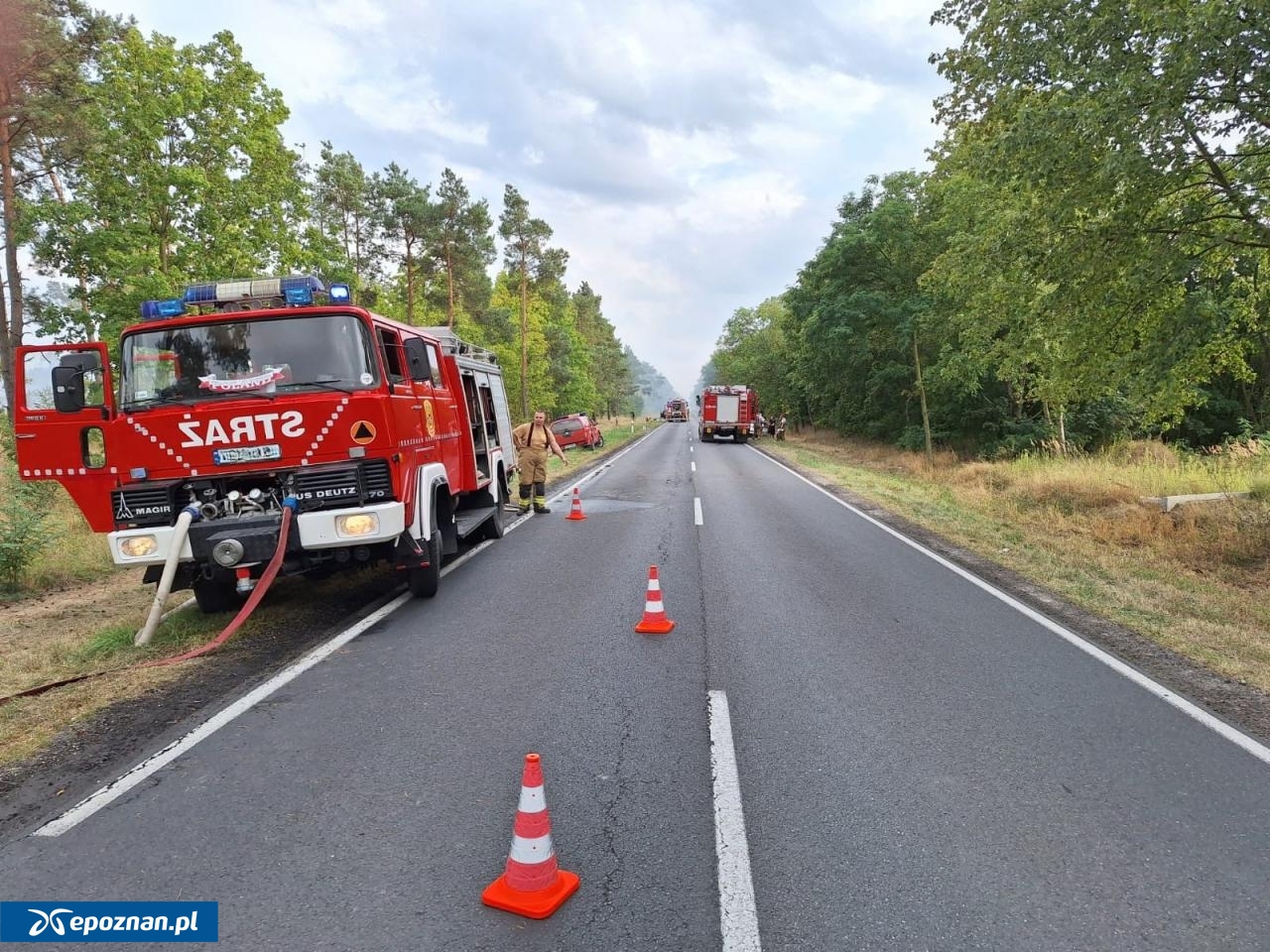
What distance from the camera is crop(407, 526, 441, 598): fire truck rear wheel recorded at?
281 inches

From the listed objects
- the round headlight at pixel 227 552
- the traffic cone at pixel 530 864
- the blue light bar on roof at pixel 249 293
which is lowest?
the traffic cone at pixel 530 864

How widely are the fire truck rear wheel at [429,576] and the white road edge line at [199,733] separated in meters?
0.22

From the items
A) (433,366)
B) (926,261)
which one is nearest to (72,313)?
(433,366)

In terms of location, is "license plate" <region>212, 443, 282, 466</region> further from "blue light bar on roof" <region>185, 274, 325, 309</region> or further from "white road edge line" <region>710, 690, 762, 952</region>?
"white road edge line" <region>710, 690, 762, 952</region>

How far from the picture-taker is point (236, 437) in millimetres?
5715

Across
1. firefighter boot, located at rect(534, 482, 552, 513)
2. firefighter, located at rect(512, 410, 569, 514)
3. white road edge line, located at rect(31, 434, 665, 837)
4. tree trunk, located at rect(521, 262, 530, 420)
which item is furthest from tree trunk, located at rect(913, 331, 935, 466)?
tree trunk, located at rect(521, 262, 530, 420)

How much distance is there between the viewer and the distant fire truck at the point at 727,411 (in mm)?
40719

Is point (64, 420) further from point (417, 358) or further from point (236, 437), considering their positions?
point (417, 358)

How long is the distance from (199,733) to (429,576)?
3.07 meters

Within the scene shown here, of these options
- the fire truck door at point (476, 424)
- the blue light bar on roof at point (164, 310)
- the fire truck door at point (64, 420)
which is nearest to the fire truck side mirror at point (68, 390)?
the fire truck door at point (64, 420)

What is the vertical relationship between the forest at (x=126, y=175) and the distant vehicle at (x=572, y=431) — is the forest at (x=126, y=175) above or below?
above

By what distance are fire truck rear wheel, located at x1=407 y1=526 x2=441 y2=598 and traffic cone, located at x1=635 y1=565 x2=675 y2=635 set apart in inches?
89.7

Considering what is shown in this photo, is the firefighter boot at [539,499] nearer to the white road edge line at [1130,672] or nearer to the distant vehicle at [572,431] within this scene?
the white road edge line at [1130,672]

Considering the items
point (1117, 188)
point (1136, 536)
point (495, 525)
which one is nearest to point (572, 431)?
point (495, 525)
